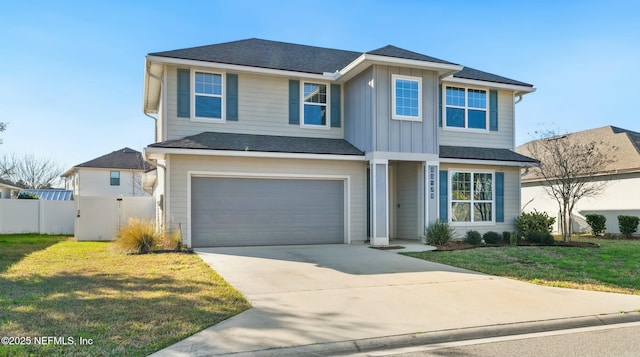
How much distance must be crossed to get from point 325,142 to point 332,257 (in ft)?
16.5

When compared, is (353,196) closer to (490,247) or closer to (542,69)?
(490,247)

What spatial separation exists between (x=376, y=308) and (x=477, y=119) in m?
12.6

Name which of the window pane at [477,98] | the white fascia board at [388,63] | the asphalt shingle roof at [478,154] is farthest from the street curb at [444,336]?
the window pane at [477,98]

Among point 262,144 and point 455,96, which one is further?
point 455,96

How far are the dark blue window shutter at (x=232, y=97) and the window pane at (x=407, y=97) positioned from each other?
17.2 ft

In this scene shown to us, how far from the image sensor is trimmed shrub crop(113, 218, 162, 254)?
40.4ft

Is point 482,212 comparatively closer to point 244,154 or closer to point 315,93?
point 315,93

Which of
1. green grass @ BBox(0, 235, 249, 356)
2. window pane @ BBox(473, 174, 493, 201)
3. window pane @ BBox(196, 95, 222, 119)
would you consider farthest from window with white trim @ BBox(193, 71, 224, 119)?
window pane @ BBox(473, 174, 493, 201)

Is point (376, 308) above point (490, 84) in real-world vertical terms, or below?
below

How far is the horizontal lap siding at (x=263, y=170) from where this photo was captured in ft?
44.0

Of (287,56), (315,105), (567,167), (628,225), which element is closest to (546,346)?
(315,105)

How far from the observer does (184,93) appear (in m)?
14.3

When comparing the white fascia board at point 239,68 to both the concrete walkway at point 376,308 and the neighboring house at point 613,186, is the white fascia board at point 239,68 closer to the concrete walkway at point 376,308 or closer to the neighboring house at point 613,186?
the concrete walkway at point 376,308

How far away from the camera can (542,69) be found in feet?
57.7
